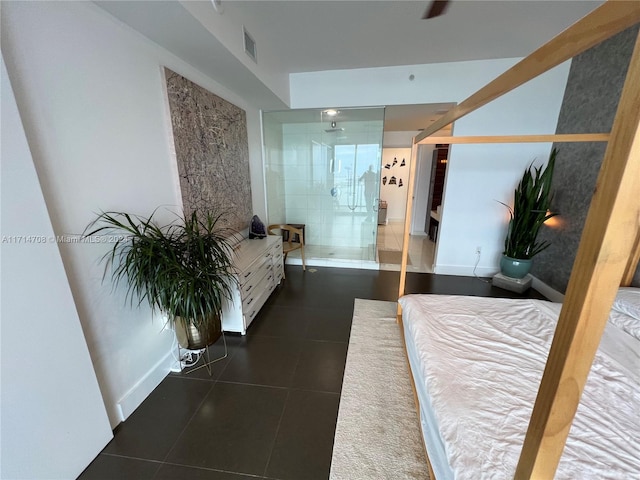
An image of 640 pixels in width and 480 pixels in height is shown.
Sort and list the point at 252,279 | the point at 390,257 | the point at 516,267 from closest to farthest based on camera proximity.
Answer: the point at 252,279
the point at 516,267
the point at 390,257

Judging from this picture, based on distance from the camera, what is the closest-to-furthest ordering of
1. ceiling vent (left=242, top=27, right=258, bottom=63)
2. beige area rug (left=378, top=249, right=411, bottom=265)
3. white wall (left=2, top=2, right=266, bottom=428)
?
white wall (left=2, top=2, right=266, bottom=428) → ceiling vent (left=242, top=27, right=258, bottom=63) → beige area rug (left=378, top=249, right=411, bottom=265)

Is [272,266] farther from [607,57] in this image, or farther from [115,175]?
[607,57]

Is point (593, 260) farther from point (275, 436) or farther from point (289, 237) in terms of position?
point (289, 237)

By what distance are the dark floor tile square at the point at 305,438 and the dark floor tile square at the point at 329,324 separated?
62 centimetres

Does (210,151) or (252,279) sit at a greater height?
(210,151)

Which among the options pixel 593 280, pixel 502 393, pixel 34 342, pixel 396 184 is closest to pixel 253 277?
pixel 34 342

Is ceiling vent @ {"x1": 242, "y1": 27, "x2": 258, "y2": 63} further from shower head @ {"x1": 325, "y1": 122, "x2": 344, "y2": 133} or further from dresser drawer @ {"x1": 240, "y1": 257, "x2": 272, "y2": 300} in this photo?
dresser drawer @ {"x1": 240, "y1": 257, "x2": 272, "y2": 300}

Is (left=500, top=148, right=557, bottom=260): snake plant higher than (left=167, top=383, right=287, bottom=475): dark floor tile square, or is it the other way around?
(left=500, top=148, right=557, bottom=260): snake plant

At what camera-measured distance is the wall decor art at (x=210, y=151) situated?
1.96 meters

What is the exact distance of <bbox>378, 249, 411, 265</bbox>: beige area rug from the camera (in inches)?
168

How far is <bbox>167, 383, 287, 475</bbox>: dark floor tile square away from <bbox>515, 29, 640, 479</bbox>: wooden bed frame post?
4.36ft

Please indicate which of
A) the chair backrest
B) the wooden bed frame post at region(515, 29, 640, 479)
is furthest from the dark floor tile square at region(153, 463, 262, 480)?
the chair backrest

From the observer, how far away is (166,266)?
1.50 meters

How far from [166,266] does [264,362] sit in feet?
3.59
